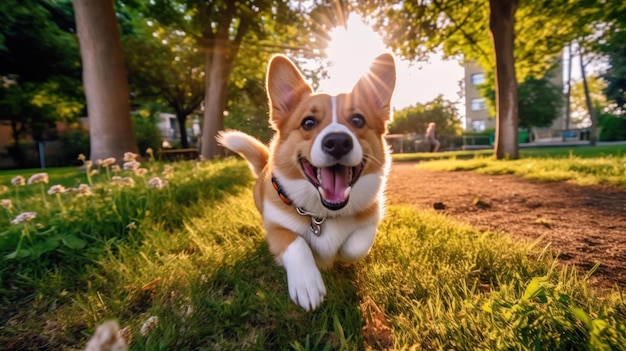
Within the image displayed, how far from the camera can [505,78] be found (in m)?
8.50

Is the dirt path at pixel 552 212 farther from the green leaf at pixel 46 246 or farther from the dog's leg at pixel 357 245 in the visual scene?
the green leaf at pixel 46 246

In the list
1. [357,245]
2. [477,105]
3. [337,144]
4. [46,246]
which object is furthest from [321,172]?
[477,105]

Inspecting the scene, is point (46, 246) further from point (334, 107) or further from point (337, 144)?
point (334, 107)

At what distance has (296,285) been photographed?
5.02ft

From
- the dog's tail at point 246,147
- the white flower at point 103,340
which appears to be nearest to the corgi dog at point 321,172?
the dog's tail at point 246,147

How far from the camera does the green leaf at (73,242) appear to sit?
2039 mm

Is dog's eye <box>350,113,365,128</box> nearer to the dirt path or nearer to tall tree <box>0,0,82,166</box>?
the dirt path

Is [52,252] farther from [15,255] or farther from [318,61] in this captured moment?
[318,61]

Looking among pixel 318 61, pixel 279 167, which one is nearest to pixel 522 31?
pixel 318 61

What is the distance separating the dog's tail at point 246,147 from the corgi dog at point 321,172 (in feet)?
1.88

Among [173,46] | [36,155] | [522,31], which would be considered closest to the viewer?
[522,31]

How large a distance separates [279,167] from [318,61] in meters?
13.4

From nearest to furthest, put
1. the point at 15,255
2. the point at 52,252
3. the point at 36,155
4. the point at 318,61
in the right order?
the point at 15,255 < the point at 52,252 < the point at 318,61 < the point at 36,155

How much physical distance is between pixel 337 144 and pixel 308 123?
1.41ft
